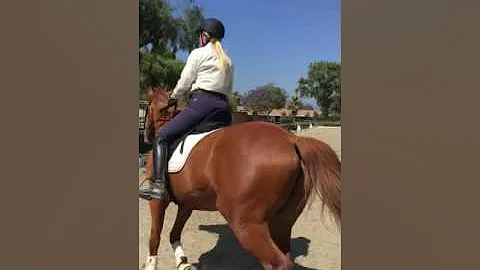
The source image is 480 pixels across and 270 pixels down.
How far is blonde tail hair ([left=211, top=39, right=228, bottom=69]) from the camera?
1.86m

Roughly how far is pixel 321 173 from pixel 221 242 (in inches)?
27.3

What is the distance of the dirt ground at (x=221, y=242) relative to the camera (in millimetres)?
1974

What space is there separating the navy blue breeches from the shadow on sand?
0.48 m

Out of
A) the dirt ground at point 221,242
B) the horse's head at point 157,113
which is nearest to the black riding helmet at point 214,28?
the horse's head at point 157,113

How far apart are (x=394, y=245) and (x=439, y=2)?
2.78 ft

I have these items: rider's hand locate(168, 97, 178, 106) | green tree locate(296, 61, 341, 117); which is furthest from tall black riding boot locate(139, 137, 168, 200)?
green tree locate(296, 61, 341, 117)

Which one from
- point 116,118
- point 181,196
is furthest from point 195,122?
point 116,118

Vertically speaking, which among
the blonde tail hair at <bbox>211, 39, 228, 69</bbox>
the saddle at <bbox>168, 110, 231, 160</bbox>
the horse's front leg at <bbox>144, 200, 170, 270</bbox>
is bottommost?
the horse's front leg at <bbox>144, 200, 170, 270</bbox>

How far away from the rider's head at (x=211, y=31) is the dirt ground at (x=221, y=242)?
608mm

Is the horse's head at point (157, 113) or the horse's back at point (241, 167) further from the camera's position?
the horse's head at point (157, 113)

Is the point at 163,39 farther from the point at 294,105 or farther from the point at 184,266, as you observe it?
the point at 184,266

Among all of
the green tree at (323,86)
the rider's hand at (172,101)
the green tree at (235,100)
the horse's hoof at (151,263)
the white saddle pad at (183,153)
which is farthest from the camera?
the green tree at (323,86)

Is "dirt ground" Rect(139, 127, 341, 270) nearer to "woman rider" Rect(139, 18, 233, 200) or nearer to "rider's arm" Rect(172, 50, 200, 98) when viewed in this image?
"woman rider" Rect(139, 18, 233, 200)

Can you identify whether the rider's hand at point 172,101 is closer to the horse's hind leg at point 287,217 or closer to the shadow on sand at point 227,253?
the shadow on sand at point 227,253
